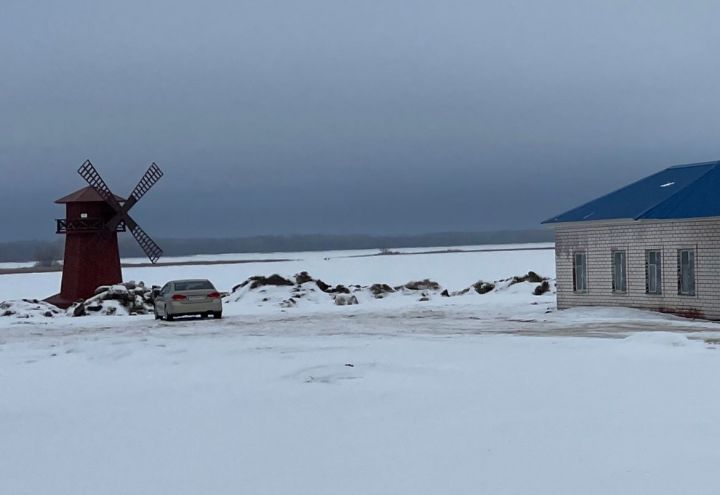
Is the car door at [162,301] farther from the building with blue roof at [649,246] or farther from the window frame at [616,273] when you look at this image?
the window frame at [616,273]

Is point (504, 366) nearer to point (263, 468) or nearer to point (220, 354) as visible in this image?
point (220, 354)

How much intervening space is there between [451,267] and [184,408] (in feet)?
289

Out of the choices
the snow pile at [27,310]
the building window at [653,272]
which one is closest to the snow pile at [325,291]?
the snow pile at [27,310]

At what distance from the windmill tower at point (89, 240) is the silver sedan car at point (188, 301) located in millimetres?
17977

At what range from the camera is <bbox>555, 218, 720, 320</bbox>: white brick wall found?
107 ft

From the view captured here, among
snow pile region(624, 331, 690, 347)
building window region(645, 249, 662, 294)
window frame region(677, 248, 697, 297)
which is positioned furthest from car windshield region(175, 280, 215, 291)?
snow pile region(624, 331, 690, 347)

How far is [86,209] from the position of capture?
5538 centimetres

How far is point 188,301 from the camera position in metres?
37.2

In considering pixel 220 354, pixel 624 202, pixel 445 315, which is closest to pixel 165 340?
pixel 220 354

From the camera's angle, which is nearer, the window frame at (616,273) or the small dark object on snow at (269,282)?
the window frame at (616,273)

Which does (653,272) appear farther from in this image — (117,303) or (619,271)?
(117,303)

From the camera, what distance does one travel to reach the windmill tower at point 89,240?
5491 cm

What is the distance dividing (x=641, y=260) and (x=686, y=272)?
1.72m

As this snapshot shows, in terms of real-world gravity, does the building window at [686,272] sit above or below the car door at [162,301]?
above
